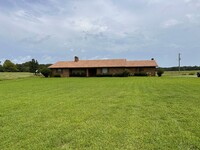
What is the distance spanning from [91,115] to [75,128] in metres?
1.56

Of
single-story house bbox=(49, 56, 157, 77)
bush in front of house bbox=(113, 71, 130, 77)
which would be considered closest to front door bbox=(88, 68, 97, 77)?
single-story house bbox=(49, 56, 157, 77)

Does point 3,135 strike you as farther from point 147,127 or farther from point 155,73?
point 155,73

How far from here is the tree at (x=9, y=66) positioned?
341ft

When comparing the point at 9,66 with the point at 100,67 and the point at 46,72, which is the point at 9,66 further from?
the point at 100,67

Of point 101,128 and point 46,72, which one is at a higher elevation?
point 46,72

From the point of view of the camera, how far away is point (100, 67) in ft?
151

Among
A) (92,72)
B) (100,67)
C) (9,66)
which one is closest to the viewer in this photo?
(100,67)

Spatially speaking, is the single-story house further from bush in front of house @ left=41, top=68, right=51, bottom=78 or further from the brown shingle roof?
bush in front of house @ left=41, top=68, right=51, bottom=78

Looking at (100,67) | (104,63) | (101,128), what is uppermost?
(104,63)

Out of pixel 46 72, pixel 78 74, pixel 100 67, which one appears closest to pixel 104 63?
pixel 100 67

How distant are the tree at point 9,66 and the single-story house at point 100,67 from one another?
2444 inches

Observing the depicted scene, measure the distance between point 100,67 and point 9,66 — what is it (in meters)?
73.4

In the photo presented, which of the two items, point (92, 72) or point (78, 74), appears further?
point (92, 72)

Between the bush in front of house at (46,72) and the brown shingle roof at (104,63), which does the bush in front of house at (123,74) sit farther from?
the bush in front of house at (46,72)
